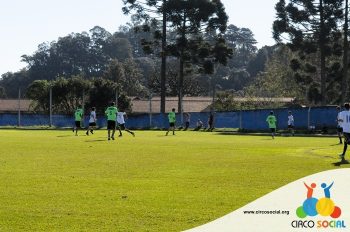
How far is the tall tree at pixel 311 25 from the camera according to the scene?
2418 inches

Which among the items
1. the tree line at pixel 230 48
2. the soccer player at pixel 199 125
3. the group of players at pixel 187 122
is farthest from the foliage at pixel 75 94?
the soccer player at pixel 199 125

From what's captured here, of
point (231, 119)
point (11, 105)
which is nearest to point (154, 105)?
point (11, 105)

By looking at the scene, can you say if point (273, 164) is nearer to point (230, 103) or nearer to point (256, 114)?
point (256, 114)

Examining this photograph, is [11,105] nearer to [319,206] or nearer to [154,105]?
[154,105]

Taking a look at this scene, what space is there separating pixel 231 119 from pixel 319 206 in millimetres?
50339

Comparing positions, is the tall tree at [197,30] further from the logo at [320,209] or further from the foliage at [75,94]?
the logo at [320,209]

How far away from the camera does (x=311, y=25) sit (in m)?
63.2

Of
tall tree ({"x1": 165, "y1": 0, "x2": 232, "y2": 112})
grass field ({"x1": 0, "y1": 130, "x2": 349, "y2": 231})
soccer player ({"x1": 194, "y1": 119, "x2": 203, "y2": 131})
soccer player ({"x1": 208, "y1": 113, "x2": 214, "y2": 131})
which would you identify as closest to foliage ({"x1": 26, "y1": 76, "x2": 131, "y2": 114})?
tall tree ({"x1": 165, "y1": 0, "x2": 232, "y2": 112})

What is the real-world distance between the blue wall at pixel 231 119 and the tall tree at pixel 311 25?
1149cm

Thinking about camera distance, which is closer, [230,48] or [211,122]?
[211,122]

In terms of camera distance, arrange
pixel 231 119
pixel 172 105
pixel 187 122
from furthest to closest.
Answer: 1. pixel 172 105
2. pixel 187 122
3. pixel 231 119

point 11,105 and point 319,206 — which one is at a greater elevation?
point 11,105

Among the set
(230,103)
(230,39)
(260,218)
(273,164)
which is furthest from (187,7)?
(230,39)

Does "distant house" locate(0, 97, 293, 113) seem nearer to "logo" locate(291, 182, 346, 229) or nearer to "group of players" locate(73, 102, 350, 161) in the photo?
"group of players" locate(73, 102, 350, 161)
